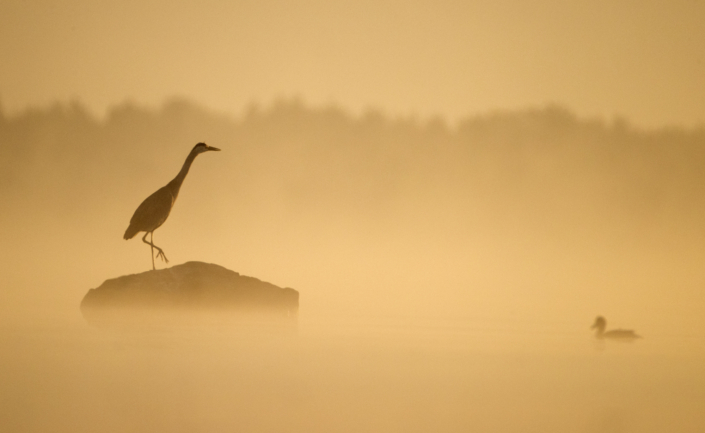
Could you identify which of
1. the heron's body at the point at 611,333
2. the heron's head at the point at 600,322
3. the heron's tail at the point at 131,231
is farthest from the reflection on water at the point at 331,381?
the heron's tail at the point at 131,231

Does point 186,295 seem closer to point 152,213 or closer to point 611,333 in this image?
point 152,213

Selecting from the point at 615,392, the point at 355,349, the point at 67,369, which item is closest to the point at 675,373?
the point at 615,392

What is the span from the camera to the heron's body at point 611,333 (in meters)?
9.09

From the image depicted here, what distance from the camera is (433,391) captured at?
5.86m

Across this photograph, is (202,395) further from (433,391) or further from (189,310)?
(189,310)

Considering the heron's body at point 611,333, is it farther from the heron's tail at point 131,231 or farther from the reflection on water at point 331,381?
the heron's tail at point 131,231

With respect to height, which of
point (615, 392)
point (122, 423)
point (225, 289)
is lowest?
point (122, 423)

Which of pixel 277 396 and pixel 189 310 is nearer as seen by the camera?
pixel 277 396

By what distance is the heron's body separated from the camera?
29.8 ft

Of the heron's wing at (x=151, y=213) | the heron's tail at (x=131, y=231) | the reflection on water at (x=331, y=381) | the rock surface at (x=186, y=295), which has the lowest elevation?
the reflection on water at (x=331, y=381)

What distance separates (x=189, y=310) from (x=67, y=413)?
438 centimetres

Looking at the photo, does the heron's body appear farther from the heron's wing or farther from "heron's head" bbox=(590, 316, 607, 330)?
the heron's wing

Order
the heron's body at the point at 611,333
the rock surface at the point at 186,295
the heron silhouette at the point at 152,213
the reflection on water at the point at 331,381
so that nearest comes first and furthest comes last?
the reflection on water at the point at 331,381 → the heron's body at the point at 611,333 → the rock surface at the point at 186,295 → the heron silhouette at the point at 152,213

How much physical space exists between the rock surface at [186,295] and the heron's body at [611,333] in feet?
12.6
